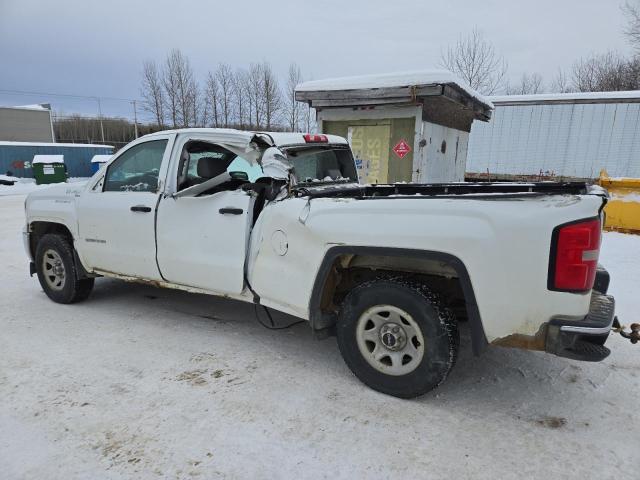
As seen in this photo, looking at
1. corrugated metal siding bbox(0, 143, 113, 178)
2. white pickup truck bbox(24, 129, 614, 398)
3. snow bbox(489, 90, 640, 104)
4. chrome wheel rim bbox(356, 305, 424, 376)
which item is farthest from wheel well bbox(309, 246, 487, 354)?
corrugated metal siding bbox(0, 143, 113, 178)

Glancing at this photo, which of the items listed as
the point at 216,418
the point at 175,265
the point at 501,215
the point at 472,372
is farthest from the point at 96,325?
the point at 501,215

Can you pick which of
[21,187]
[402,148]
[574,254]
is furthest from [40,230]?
[21,187]

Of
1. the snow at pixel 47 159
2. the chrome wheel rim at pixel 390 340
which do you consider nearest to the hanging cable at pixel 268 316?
the chrome wheel rim at pixel 390 340

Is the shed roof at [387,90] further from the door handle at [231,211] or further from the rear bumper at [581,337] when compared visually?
the rear bumper at [581,337]

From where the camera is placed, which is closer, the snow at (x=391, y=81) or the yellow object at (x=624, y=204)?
the snow at (x=391, y=81)

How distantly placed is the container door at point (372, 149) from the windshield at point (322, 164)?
13.6ft

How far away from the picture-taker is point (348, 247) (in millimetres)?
3018

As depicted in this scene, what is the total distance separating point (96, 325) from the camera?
4363 mm

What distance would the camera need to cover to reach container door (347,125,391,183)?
8922mm

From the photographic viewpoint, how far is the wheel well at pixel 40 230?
16.7ft

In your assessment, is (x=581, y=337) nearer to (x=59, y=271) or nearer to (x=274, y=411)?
(x=274, y=411)

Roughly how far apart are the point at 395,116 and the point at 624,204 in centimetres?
464

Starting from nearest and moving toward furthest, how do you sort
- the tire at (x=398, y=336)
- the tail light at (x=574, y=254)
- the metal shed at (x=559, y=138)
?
the tail light at (x=574, y=254) < the tire at (x=398, y=336) < the metal shed at (x=559, y=138)

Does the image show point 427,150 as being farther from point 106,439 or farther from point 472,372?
point 106,439
